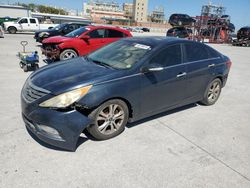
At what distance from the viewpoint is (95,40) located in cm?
877

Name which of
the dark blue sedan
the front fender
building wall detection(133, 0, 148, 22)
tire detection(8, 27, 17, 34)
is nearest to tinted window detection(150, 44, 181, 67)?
the dark blue sedan

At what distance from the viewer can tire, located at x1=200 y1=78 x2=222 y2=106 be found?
489 centimetres

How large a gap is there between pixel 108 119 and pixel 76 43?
18.6 ft

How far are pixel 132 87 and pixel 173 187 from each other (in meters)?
1.51

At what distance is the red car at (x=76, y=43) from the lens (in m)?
8.14

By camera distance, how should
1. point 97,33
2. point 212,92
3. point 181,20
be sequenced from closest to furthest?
point 212,92 < point 97,33 < point 181,20

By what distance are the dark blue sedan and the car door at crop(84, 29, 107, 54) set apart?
14.3 feet

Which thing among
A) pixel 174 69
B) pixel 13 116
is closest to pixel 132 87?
pixel 174 69

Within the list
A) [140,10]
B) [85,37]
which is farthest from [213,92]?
[140,10]

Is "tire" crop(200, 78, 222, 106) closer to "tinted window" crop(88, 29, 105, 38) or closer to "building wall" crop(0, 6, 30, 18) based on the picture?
"tinted window" crop(88, 29, 105, 38)

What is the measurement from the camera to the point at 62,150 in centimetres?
302

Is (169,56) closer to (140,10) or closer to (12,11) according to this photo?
(12,11)

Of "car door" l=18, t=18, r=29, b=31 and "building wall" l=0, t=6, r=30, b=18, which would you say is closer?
"car door" l=18, t=18, r=29, b=31

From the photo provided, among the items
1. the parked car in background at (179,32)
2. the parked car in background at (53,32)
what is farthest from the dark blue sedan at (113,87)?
the parked car in background at (179,32)
